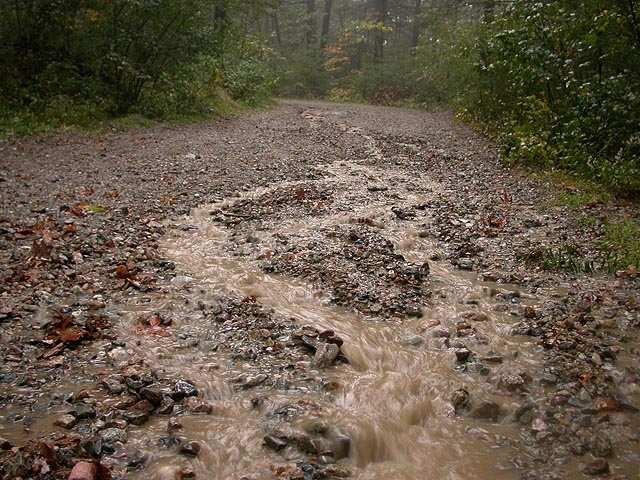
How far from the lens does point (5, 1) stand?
38.6 feet

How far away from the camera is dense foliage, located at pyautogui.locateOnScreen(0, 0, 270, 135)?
1220 centimetres

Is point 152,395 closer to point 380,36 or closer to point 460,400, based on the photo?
point 460,400

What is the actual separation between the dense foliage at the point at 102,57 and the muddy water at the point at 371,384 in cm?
864

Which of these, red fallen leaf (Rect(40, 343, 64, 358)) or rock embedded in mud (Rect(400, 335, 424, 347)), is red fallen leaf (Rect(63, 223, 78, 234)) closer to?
red fallen leaf (Rect(40, 343, 64, 358))

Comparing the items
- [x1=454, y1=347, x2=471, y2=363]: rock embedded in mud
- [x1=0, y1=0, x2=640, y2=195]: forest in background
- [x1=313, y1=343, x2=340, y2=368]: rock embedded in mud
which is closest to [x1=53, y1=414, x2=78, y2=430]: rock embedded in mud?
[x1=313, y1=343, x2=340, y2=368]: rock embedded in mud

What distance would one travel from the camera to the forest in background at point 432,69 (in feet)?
25.8

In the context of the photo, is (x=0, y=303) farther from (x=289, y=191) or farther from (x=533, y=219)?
(x=533, y=219)

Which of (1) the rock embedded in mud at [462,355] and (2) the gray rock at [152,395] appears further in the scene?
(1) the rock embedded in mud at [462,355]

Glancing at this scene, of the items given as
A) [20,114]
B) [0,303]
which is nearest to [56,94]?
[20,114]

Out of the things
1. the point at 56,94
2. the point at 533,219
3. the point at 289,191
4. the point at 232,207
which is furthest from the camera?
the point at 56,94

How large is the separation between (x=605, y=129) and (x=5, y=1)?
12.1 metres

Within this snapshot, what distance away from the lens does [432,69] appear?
23281mm

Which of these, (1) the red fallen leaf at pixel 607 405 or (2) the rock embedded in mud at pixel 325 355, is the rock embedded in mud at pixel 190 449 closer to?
(2) the rock embedded in mud at pixel 325 355

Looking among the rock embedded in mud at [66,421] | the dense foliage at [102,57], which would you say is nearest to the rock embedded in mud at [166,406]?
the rock embedded in mud at [66,421]
